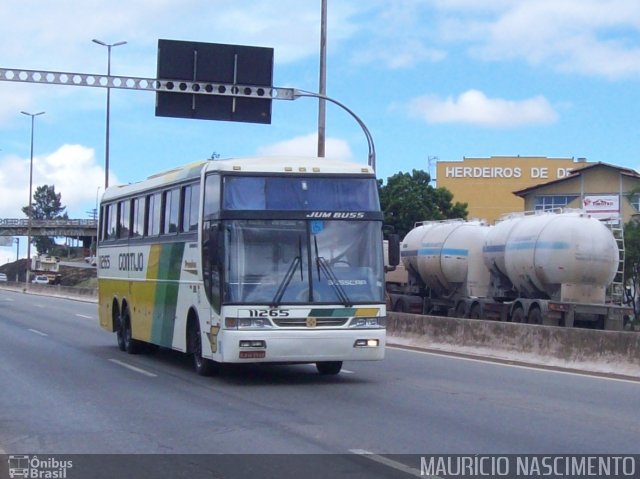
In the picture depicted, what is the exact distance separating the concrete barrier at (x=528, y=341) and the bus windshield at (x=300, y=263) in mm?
5320

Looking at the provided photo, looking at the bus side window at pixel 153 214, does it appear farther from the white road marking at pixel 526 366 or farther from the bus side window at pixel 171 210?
the white road marking at pixel 526 366

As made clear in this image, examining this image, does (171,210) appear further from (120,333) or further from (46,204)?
(46,204)

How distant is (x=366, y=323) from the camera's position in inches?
601

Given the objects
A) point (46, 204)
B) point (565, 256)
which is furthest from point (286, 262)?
point (46, 204)

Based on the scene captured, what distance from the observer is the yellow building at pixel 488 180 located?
89.8m

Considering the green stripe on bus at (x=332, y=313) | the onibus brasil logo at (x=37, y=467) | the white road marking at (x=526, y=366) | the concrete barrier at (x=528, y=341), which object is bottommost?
the onibus brasil logo at (x=37, y=467)

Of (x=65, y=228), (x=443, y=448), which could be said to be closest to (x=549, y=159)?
(x=65, y=228)

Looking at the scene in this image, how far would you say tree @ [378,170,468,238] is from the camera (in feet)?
218

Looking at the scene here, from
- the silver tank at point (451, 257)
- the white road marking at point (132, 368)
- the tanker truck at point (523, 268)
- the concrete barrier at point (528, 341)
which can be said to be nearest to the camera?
the white road marking at point (132, 368)

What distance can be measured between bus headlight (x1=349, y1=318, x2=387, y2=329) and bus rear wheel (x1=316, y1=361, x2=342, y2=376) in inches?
68.1

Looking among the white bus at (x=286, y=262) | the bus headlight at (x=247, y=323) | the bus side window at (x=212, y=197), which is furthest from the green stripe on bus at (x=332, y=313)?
the bus side window at (x=212, y=197)

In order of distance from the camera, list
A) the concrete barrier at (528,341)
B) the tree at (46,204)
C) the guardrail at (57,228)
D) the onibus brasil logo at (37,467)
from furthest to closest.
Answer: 1. the tree at (46,204)
2. the guardrail at (57,228)
3. the concrete barrier at (528,341)
4. the onibus brasil logo at (37,467)

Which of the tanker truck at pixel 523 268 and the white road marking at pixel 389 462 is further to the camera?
the tanker truck at pixel 523 268

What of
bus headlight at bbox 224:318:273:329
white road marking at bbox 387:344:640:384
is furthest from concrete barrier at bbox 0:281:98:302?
bus headlight at bbox 224:318:273:329
